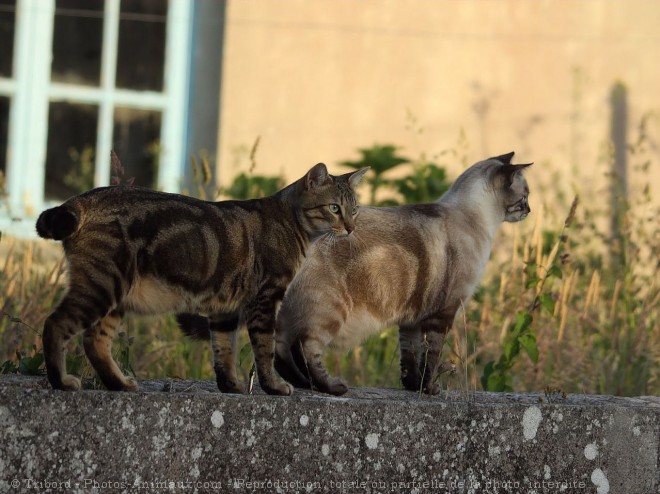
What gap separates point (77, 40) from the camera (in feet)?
26.4

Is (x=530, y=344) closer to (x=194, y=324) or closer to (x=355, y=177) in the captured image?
(x=355, y=177)

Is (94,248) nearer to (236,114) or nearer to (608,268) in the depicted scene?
(608,268)

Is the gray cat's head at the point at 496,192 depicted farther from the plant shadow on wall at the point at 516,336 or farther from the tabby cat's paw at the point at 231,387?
the tabby cat's paw at the point at 231,387

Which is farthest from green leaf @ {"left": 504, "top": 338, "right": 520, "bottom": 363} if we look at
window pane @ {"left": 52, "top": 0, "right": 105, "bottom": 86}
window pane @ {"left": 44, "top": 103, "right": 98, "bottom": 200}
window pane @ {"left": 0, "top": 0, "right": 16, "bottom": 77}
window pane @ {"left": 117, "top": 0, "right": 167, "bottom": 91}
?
window pane @ {"left": 0, "top": 0, "right": 16, "bottom": 77}

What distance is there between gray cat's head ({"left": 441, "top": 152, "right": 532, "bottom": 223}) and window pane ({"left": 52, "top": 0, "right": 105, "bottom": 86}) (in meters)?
4.25

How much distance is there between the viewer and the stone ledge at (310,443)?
296 centimetres

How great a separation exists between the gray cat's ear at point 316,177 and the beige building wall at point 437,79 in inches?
154

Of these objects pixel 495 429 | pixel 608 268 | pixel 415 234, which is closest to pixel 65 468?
pixel 495 429

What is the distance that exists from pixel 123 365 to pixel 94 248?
77cm

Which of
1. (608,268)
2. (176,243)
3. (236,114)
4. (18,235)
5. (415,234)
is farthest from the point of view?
(236,114)

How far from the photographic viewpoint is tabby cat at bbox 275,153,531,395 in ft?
13.1

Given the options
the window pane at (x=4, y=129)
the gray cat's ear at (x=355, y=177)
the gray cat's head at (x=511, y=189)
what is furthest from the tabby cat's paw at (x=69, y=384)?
the window pane at (x=4, y=129)

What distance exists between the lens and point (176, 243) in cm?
329

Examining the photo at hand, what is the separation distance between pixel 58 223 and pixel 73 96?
5251 mm
